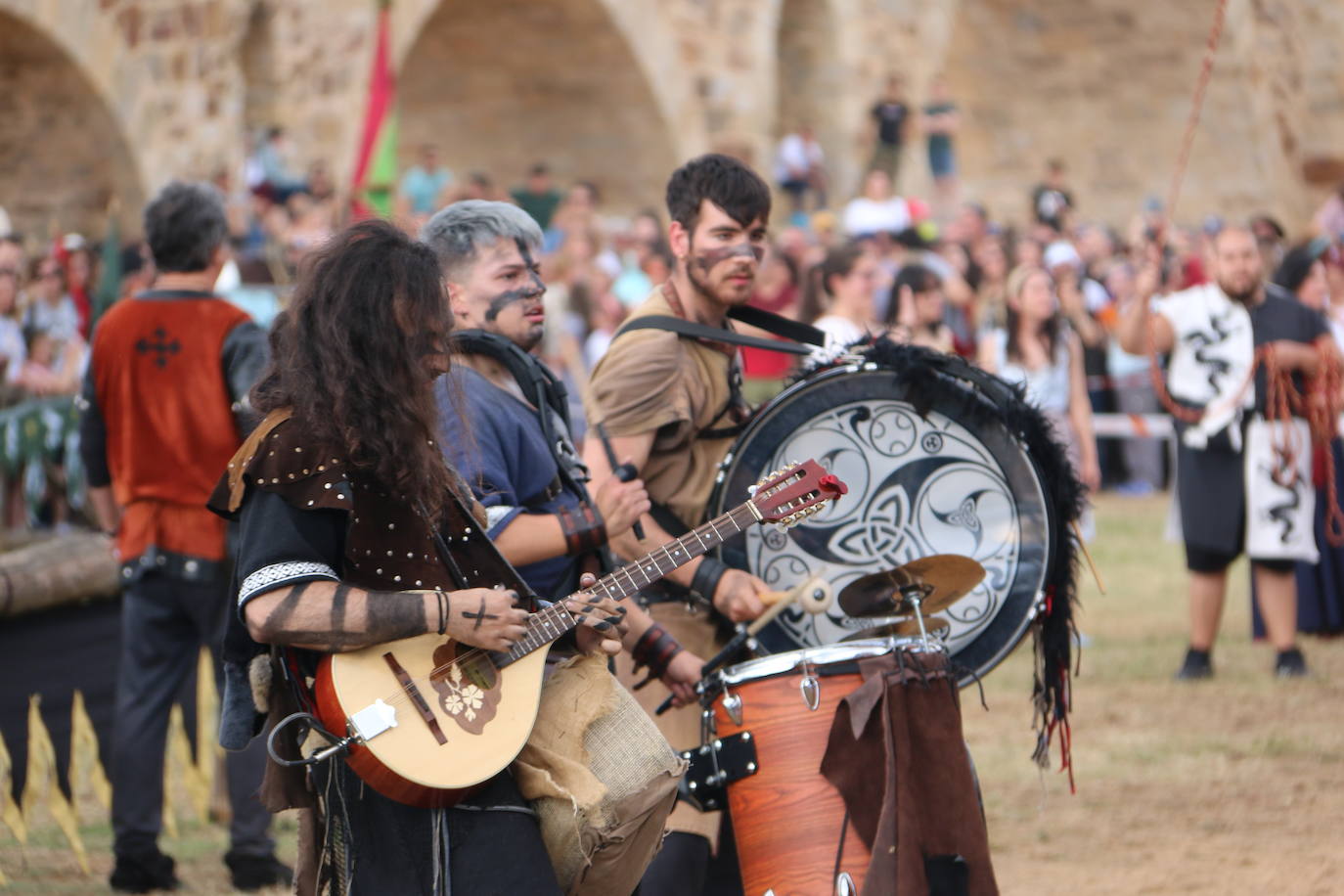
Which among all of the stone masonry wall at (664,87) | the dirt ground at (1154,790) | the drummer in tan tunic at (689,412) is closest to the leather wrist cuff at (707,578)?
the drummer in tan tunic at (689,412)

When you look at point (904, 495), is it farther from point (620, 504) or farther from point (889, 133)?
point (889, 133)

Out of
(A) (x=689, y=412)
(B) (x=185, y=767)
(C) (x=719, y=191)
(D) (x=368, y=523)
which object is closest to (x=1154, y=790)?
(A) (x=689, y=412)

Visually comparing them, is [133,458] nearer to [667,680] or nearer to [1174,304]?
[667,680]

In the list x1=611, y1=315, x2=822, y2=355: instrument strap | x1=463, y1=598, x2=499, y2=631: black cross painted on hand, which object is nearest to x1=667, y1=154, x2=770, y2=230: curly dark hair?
x1=611, y1=315, x2=822, y2=355: instrument strap

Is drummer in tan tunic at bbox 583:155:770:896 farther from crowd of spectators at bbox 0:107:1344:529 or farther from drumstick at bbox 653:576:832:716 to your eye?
crowd of spectators at bbox 0:107:1344:529

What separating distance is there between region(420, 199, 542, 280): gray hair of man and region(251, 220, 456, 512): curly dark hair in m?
0.65

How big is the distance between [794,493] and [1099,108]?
2439 centimetres

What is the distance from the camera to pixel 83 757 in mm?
5805

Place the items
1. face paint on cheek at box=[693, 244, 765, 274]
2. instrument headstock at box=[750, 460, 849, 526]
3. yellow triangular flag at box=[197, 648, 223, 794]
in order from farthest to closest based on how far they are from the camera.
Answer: yellow triangular flag at box=[197, 648, 223, 794] → face paint on cheek at box=[693, 244, 765, 274] → instrument headstock at box=[750, 460, 849, 526]

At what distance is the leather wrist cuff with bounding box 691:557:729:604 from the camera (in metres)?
3.81

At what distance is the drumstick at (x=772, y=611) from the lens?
3.70 m

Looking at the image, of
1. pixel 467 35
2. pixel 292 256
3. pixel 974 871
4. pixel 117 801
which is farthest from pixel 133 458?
pixel 467 35

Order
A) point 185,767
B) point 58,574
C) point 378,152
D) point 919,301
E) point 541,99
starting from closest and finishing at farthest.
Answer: point 185,767
point 58,574
point 919,301
point 378,152
point 541,99

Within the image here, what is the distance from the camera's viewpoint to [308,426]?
112 inches
